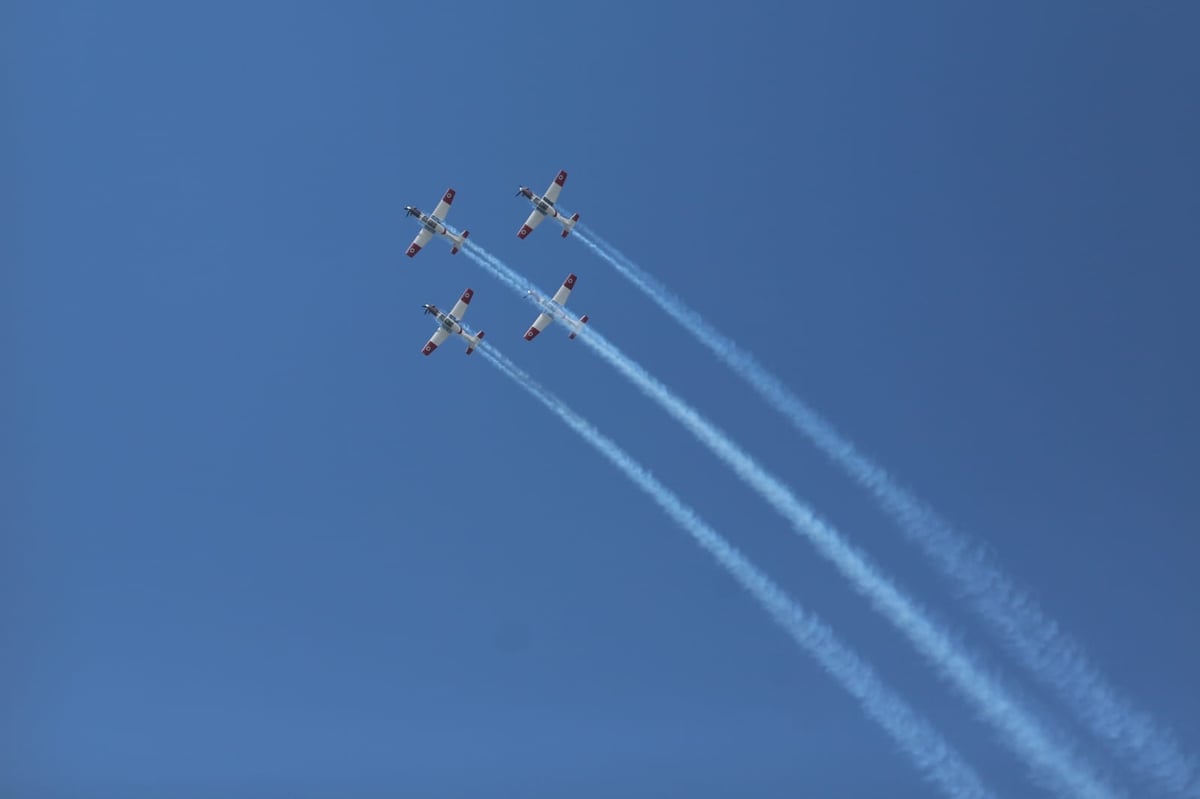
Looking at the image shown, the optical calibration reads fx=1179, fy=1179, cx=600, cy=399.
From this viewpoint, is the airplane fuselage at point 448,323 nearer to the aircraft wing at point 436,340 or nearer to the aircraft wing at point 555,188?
the aircraft wing at point 436,340

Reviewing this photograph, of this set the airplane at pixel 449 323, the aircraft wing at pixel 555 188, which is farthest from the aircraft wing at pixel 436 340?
the aircraft wing at pixel 555 188

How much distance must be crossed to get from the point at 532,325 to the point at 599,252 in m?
7.46

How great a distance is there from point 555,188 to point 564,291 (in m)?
7.21

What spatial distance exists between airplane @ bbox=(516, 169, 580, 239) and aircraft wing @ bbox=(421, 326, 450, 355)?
8.79 m

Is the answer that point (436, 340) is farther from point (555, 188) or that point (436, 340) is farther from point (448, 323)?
point (555, 188)

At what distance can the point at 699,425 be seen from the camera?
7675cm

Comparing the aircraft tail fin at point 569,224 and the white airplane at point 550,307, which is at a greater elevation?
the aircraft tail fin at point 569,224

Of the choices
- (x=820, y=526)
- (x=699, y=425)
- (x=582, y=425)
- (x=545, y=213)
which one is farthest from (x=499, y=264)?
(x=820, y=526)

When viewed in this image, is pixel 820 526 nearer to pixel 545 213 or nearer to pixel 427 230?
pixel 545 213

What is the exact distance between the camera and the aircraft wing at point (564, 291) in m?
83.0

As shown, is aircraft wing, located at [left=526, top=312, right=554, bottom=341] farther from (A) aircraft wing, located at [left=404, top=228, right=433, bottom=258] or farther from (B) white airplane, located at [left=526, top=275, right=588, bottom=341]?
(A) aircraft wing, located at [left=404, top=228, right=433, bottom=258]

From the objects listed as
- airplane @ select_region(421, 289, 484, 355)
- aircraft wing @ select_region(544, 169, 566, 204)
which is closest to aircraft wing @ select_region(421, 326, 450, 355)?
airplane @ select_region(421, 289, 484, 355)

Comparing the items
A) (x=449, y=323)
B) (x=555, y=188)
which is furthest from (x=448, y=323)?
(x=555, y=188)

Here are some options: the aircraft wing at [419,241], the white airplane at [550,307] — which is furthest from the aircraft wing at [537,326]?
the aircraft wing at [419,241]
